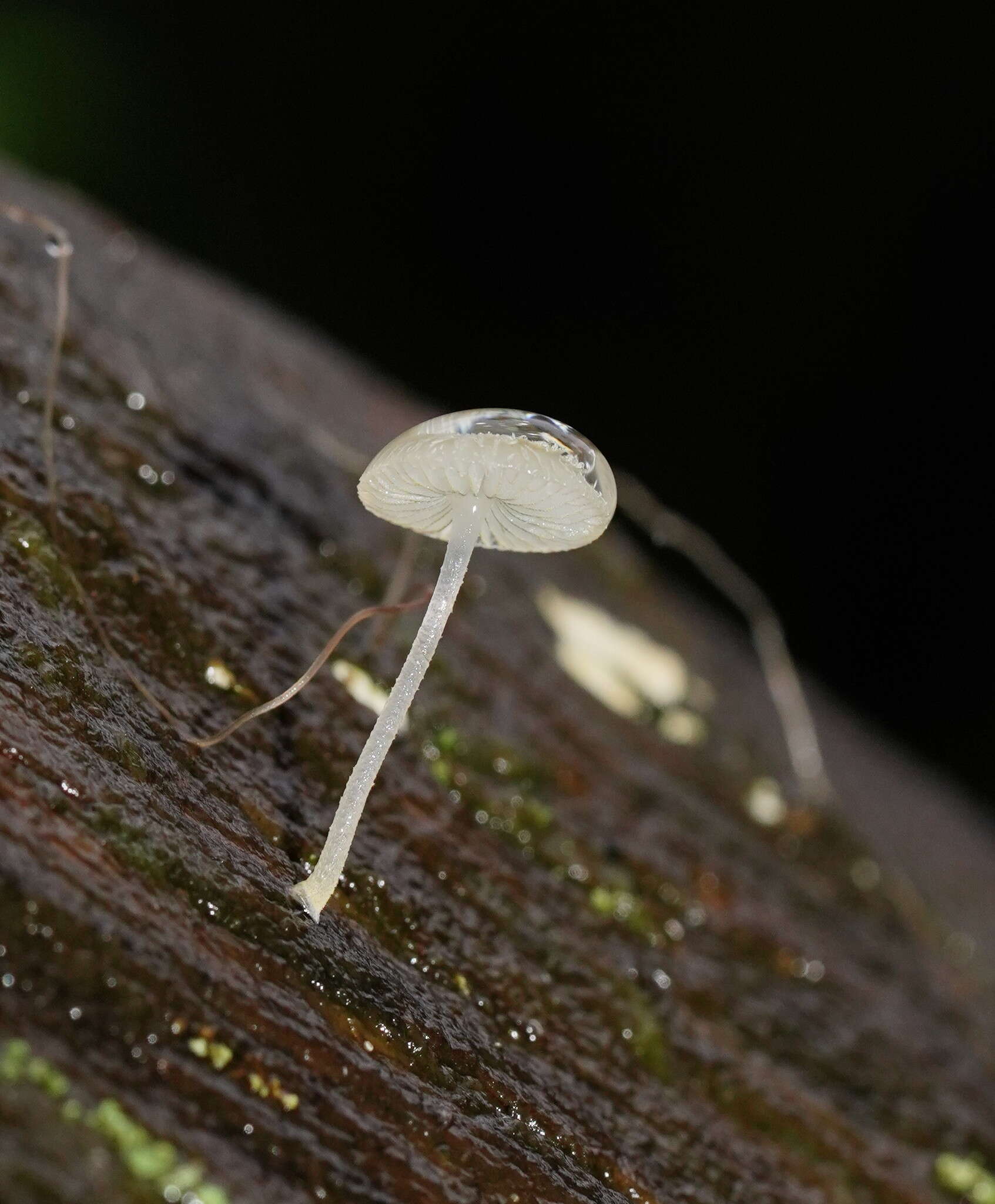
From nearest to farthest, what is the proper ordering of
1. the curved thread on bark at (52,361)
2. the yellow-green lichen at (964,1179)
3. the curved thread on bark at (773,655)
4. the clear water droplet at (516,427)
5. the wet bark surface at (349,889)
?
the wet bark surface at (349,889) → the clear water droplet at (516,427) → the curved thread on bark at (52,361) → the yellow-green lichen at (964,1179) → the curved thread on bark at (773,655)

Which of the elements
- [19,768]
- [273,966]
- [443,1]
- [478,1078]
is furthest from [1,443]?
[443,1]

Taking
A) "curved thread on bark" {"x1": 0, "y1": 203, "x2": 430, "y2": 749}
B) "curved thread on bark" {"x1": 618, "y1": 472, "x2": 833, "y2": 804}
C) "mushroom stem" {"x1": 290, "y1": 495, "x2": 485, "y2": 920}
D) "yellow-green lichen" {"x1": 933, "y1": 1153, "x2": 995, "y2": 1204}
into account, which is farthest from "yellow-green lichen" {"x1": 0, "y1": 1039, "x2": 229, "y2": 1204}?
"curved thread on bark" {"x1": 618, "y1": 472, "x2": 833, "y2": 804}

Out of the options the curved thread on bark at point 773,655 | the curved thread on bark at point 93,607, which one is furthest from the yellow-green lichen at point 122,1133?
the curved thread on bark at point 773,655

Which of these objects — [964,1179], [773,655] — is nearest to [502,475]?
[964,1179]

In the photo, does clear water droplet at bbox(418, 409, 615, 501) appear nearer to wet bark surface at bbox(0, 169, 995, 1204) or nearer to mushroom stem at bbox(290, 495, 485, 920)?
mushroom stem at bbox(290, 495, 485, 920)

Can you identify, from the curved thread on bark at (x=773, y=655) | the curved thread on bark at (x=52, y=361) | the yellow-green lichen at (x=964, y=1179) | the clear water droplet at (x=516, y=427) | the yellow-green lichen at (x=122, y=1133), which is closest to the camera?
the yellow-green lichen at (x=122, y=1133)

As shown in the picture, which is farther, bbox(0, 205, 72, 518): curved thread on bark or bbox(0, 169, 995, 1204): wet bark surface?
bbox(0, 205, 72, 518): curved thread on bark

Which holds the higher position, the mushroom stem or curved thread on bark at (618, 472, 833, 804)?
the mushroom stem

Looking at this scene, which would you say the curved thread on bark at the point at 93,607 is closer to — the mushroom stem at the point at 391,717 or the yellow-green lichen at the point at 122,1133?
the mushroom stem at the point at 391,717

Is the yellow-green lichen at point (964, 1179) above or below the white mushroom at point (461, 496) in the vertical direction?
below
